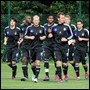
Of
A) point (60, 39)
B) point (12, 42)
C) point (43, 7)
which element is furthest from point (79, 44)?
point (43, 7)

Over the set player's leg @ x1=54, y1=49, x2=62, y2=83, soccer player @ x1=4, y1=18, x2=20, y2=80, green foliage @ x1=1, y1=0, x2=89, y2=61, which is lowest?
player's leg @ x1=54, y1=49, x2=62, y2=83

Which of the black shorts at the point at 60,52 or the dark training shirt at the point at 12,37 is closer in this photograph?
the black shorts at the point at 60,52

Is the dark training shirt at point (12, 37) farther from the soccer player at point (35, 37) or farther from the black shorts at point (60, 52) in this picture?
the black shorts at point (60, 52)

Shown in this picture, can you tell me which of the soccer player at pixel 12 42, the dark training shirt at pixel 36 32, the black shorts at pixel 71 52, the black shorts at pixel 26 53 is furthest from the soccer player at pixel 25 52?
the black shorts at pixel 71 52

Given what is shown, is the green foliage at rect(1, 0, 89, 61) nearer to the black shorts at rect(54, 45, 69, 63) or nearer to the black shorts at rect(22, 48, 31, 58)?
the black shorts at rect(22, 48, 31, 58)

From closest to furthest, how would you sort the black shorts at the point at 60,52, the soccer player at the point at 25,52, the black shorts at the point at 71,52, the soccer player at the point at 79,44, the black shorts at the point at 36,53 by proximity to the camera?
the black shorts at the point at 60,52 < the black shorts at the point at 36,53 < the soccer player at the point at 25,52 < the soccer player at the point at 79,44 < the black shorts at the point at 71,52

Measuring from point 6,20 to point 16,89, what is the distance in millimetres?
13795

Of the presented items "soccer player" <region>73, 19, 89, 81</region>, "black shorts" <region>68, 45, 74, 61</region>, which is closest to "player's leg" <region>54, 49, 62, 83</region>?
"soccer player" <region>73, 19, 89, 81</region>

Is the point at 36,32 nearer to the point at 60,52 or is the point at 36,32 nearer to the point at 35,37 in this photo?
the point at 35,37

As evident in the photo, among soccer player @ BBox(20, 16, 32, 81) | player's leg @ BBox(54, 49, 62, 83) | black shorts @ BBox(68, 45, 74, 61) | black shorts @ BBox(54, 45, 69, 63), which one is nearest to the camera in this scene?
player's leg @ BBox(54, 49, 62, 83)

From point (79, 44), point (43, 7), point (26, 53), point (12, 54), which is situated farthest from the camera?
point (43, 7)

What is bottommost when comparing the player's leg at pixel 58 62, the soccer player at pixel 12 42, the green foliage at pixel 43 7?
the player's leg at pixel 58 62

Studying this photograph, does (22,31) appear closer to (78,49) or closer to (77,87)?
(78,49)

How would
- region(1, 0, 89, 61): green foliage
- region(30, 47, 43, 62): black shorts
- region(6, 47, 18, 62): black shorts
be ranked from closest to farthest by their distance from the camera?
region(30, 47, 43, 62): black shorts
region(6, 47, 18, 62): black shorts
region(1, 0, 89, 61): green foliage
